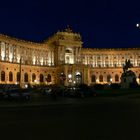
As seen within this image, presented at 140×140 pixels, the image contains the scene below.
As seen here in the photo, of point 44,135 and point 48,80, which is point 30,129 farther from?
point 48,80

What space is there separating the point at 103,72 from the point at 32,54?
120ft

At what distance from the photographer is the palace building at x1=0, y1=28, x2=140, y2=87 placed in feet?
367

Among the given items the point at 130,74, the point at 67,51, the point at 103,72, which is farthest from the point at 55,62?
the point at 130,74

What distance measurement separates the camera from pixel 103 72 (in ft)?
463

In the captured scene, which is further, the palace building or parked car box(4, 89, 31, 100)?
the palace building

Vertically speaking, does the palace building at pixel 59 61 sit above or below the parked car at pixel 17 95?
above

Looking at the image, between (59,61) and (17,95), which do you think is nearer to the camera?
(17,95)

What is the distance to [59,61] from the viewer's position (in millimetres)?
130500

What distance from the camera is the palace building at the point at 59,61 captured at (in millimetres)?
111812

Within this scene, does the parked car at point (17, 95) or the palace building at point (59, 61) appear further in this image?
the palace building at point (59, 61)

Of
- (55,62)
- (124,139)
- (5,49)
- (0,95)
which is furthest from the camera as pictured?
(55,62)

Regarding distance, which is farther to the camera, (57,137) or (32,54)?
(32,54)

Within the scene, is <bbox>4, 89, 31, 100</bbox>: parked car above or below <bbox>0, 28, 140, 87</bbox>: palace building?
below

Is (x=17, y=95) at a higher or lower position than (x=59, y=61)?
lower
